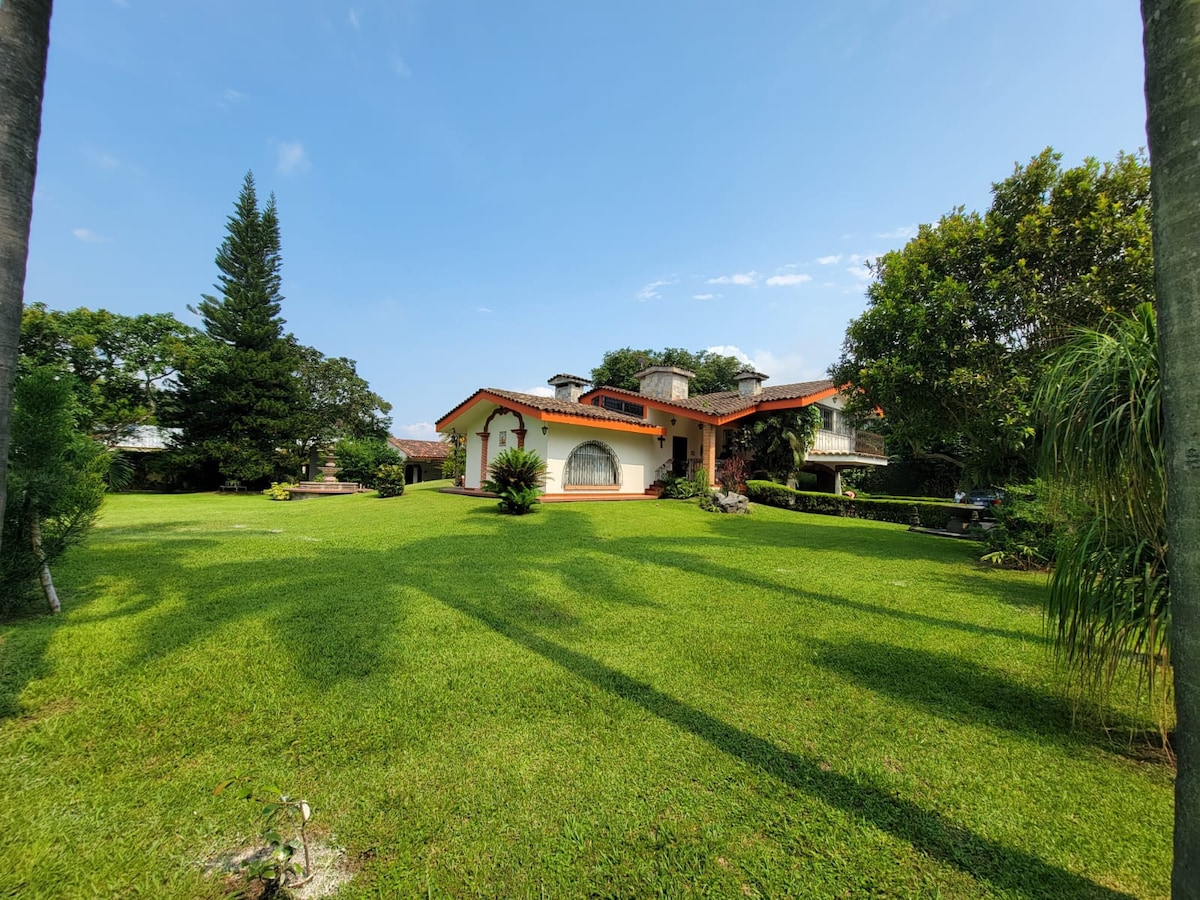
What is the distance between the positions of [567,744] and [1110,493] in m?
3.41

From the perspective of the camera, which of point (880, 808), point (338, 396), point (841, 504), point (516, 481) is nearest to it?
point (880, 808)

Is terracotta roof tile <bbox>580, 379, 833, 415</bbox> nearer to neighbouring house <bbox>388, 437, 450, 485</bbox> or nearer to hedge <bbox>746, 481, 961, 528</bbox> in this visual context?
hedge <bbox>746, 481, 961, 528</bbox>

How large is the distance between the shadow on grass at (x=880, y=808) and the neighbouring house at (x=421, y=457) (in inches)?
1338

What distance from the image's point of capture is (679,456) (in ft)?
64.6

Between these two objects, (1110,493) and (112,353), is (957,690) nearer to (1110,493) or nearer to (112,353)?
(1110,493)

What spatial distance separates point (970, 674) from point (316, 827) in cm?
461

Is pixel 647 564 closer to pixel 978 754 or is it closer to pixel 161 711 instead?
pixel 978 754

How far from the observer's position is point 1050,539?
7.59m

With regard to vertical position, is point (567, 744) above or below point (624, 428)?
below

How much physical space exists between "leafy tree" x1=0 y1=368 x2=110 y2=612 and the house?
1076 centimetres

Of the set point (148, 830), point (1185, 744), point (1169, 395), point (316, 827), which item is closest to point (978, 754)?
point (1185, 744)

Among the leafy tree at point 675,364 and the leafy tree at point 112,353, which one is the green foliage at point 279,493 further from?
the leafy tree at point 675,364

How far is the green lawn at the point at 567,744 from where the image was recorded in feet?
6.17

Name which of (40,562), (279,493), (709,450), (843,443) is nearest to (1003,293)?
(709,450)
